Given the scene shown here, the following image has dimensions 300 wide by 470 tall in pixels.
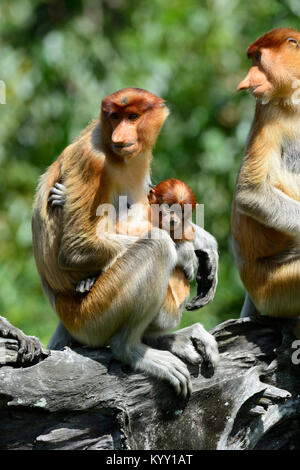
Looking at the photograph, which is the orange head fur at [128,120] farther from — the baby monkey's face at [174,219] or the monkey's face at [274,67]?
the monkey's face at [274,67]

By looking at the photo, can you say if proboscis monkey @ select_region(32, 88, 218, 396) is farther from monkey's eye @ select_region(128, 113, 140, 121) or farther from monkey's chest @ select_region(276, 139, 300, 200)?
monkey's chest @ select_region(276, 139, 300, 200)

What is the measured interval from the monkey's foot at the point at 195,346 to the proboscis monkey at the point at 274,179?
454 millimetres

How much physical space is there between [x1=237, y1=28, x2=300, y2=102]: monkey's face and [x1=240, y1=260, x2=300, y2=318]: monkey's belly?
91 cm

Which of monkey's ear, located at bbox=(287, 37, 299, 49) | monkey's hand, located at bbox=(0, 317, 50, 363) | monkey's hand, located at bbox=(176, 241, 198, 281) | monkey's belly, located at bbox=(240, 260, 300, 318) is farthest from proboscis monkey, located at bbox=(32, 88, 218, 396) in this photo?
monkey's ear, located at bbox=(287, 37, 299, 49)

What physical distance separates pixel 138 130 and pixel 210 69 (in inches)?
145

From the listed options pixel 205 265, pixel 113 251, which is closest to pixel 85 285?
pixel 113 251

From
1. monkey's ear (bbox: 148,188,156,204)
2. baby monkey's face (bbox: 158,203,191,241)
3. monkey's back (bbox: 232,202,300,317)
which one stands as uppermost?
monkey's ear (bbox: 148,188,156,204)

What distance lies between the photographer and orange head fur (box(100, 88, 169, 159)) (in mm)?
3500

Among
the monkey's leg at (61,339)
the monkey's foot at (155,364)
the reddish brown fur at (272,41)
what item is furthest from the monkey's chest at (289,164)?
the monkey's leg at (61,339)

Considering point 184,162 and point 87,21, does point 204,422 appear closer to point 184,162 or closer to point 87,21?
point 184,162

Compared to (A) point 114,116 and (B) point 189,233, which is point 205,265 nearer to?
(B) point 189,233

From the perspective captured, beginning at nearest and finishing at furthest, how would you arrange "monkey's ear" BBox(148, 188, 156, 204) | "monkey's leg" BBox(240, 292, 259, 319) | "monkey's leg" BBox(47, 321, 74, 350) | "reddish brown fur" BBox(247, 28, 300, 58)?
"monkey's ear" BBox(148, 188, 156, 204)
"monkey's leg" BBox(47, 321, 74, 350)
"reddish brown fur" BBox(247, 28, 300, 58)
"monkey's leg" BBox(240, 292, 259, 319)

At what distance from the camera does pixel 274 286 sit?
13.0 feet

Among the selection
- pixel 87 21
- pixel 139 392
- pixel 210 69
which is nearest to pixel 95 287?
pixel 139 392
